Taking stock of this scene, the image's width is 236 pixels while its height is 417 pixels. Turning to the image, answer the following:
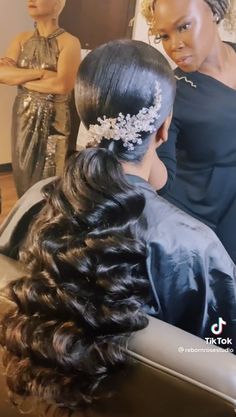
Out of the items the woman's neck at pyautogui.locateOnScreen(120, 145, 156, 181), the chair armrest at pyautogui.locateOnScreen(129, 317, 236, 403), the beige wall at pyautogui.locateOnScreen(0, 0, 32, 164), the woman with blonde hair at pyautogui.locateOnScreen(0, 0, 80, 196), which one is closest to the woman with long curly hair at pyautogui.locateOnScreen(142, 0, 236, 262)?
the woman's neck at pyautogui.locateOnScreen(120, 145, 156, 181)

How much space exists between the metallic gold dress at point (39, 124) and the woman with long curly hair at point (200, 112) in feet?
2.29

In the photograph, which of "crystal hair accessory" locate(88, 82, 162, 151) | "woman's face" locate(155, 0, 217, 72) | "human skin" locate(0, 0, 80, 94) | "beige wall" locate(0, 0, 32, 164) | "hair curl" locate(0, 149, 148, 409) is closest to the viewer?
"hair curl" locate(0, 149, 148, 409)

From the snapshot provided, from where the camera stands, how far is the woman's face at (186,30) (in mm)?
1145

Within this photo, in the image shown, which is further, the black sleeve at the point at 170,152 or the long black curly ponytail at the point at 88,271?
the black sleeve at the point at 170,152

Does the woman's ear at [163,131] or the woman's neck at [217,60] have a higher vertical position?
the woman's neck at [217,60]

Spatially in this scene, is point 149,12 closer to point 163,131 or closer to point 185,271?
point 163,131

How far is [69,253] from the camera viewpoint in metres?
0.74

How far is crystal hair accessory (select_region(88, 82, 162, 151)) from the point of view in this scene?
83cm

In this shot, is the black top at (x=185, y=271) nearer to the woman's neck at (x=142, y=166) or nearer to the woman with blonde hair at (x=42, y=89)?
the woman's neck at (x=142, y=166)

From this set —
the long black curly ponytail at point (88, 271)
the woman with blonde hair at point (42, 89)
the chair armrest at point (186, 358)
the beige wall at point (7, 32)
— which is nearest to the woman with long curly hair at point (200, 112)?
the long black curly ponytail at point (88, 271)

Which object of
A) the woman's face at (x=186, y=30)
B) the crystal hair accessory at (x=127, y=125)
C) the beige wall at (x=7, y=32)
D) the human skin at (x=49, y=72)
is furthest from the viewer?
the beige wall at (x=7, y=32)

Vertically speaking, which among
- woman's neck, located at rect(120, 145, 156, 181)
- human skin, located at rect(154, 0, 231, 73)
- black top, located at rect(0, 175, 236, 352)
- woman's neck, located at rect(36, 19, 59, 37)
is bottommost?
black top, located at rect(0, 175, 236, 352)

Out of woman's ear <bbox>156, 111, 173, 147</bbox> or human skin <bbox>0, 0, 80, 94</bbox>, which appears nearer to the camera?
woman's ear <bbox>156, 111, 173, 147</bbox>

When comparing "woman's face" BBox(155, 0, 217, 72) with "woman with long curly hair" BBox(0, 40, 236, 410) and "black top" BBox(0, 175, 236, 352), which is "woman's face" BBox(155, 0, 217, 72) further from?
"black top" BBox(0, 175, 236, 352)
